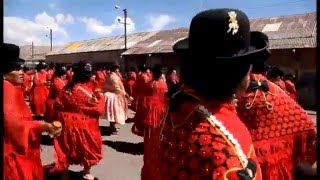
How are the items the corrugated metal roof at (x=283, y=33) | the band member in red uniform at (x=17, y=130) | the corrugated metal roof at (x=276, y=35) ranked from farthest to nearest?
the corrugated metal roof at (x=276, y=35), the corrugated metal roof at (x=283, y=33), the band member in red uniform at (x=17, y=130)

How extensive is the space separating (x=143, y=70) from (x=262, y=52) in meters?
11.1

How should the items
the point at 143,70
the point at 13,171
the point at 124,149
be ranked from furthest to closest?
the point at 143,70
the point at 124,149
the point at 13,171

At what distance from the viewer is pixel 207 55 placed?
1720 mm

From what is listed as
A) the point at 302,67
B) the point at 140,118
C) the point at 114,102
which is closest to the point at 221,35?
the point at 140,118

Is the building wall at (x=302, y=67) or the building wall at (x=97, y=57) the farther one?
the building wall at (x=97, y=57)

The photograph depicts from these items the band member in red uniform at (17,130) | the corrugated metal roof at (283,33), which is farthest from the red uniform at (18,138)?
the corrugated metal roof at (283,33)

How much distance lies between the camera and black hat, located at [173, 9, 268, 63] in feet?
5.61

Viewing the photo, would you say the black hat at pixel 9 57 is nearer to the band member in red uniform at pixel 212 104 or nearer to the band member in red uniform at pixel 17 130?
the band member in red uniform at pixel 17 130

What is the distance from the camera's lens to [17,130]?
3.33m

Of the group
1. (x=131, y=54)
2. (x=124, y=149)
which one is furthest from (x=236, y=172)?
(x=131, y=54)

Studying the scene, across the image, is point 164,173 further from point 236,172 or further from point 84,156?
point 84,156

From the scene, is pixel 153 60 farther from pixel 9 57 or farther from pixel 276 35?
pixel 9 57

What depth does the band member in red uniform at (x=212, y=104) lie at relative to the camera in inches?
66.4

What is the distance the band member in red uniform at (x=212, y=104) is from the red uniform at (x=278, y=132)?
5.86 ft
